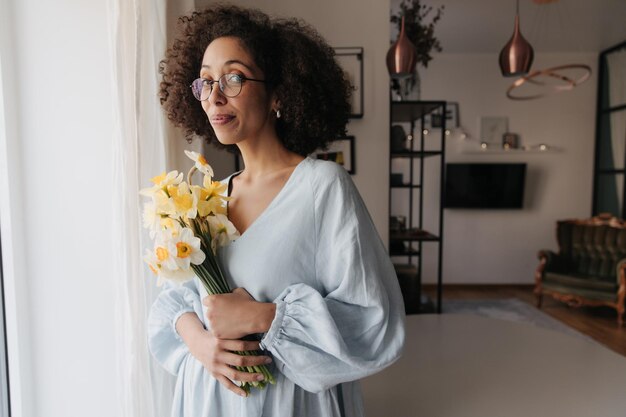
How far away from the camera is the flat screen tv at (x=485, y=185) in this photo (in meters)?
5.32

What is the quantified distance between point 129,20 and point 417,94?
2.41 metres

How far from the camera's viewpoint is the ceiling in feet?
12.6

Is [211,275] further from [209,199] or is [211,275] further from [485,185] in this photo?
[485,185]

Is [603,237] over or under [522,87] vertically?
under

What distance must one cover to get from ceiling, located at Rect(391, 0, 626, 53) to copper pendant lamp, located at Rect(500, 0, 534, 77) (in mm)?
1761

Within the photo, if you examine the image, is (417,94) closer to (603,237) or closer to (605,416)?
(605,416)

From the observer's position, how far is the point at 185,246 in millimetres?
682

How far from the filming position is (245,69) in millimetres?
770

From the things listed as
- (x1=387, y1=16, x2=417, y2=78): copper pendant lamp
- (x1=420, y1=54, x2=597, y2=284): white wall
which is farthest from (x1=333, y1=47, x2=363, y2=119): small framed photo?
(x1=420, y1=54, x2=597, y2=284): white wall

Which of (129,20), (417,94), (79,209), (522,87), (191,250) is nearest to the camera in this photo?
(191,250)

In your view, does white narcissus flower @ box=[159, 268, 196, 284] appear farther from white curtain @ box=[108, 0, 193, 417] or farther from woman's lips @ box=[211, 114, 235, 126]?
white curtain @ box=[108, 0, 193, 417]

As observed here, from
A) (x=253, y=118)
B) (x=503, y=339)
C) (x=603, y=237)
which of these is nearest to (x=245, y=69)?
(x=253, y=118)

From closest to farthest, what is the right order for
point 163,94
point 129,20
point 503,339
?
point 163,94, point 129,20, point 503,339

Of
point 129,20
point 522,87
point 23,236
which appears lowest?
point 23,236
